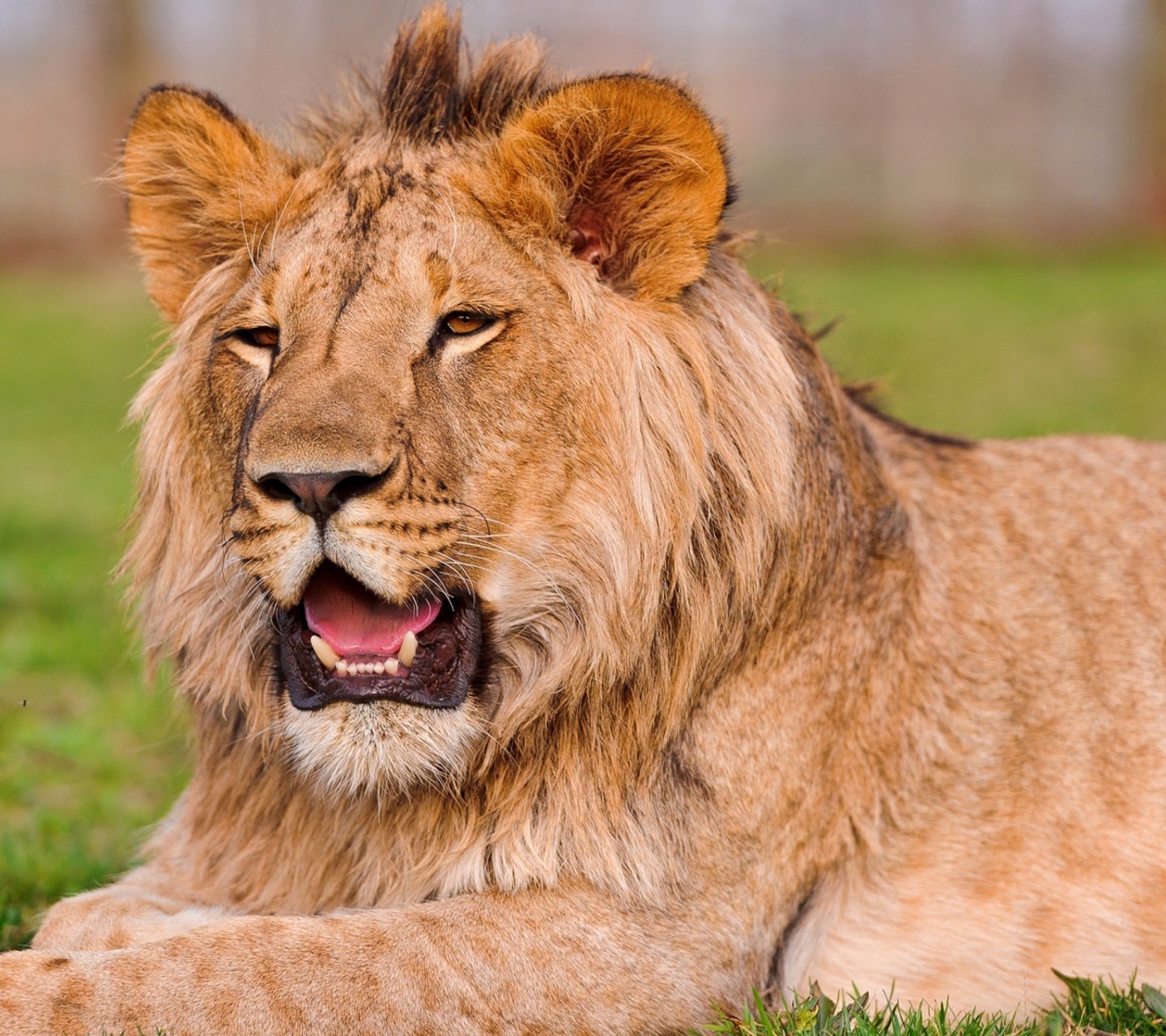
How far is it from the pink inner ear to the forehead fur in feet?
0.93

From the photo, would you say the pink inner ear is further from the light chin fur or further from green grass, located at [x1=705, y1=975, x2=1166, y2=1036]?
green grass, located at [x1=705, y1=975, x2=1166, y2=1036]

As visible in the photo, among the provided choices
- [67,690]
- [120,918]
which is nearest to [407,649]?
[120,918]

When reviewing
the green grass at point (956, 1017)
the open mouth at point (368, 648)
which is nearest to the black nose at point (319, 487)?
the open mouth at point (368, 648)

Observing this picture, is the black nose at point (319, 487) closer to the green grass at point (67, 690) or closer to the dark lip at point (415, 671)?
the dark lip at point (415, 671)

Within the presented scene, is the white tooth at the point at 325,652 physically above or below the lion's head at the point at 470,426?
below

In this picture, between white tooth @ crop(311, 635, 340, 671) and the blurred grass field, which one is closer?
white tooth @ crop(311, 635, 340, 671)

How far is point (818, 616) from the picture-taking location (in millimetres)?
3473

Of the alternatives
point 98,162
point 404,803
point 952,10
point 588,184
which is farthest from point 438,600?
point 952,10

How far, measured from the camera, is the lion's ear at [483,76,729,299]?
10.4 ft

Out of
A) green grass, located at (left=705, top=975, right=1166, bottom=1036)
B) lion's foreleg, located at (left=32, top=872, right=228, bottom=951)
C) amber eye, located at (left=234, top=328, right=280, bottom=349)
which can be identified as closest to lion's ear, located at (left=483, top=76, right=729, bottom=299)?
amber eye, located at (left=234, top=328, right=280, bottom=349)

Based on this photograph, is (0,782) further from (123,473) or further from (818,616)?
(123,473)

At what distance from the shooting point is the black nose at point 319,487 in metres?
2.81

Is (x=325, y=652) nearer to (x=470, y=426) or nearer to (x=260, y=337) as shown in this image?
(x=470, y=426)

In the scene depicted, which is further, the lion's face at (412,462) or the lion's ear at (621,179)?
the lion's ear at (621,179)
